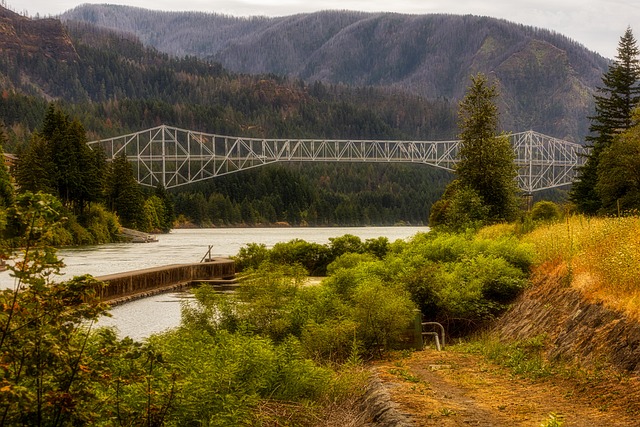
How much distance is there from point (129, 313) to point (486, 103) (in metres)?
17.7

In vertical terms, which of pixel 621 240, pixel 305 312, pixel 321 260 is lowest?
pixel 321 260

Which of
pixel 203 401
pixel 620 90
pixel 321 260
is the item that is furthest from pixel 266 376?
pixel 620 90

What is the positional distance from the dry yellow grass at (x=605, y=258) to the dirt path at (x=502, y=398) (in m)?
1.21

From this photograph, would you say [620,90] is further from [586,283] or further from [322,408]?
[322,408]

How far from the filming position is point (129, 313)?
1169 inches

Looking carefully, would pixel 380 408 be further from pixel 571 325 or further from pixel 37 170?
pixel 37 170

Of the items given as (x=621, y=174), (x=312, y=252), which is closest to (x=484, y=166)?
(x=621, y=174)

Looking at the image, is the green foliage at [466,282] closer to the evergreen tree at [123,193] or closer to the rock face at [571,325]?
the rock face at [571,325]

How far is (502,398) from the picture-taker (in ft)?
34.3

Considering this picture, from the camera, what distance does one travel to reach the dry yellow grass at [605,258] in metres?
11.6

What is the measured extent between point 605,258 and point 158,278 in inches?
1072

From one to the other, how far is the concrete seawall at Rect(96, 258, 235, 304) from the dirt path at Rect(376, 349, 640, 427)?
54.8ft

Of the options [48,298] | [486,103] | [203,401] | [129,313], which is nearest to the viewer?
[48,298]

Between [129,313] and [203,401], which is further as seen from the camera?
[129,313]
